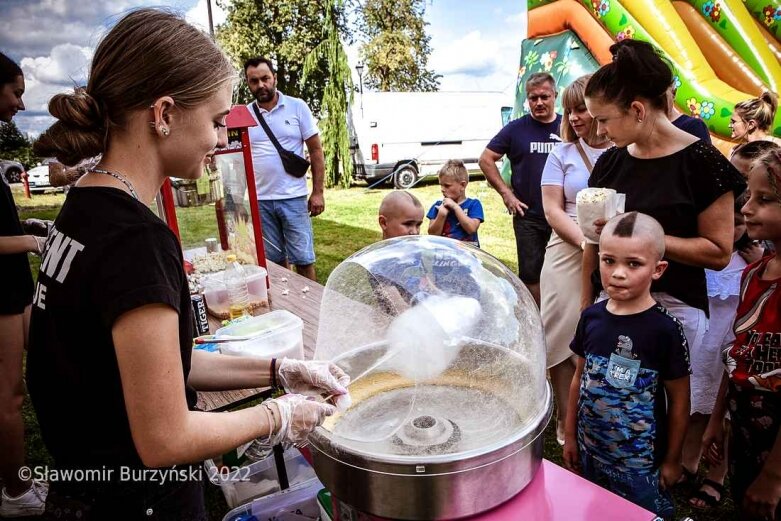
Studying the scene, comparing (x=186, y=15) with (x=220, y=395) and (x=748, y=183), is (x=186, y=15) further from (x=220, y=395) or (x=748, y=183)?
(x=748, y=183)

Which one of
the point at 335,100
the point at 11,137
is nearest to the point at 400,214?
the point at 11,137

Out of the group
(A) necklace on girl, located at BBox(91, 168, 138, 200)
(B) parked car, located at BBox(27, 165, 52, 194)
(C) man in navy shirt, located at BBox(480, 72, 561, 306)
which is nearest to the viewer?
(A) necklace on girl, located at BBox(91, 168, 138, 200)

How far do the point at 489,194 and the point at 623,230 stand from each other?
9.96 meters

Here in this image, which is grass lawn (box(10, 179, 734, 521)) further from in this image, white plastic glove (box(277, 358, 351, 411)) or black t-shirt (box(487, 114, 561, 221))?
black t-shirt (box(487, 114, 561, 221))

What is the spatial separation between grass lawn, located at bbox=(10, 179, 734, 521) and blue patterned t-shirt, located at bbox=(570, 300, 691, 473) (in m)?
0.87

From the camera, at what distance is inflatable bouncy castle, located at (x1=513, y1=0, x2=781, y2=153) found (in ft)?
17.0

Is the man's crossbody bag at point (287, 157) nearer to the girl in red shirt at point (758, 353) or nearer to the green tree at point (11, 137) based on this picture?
→ the green tree at point (11, 137)

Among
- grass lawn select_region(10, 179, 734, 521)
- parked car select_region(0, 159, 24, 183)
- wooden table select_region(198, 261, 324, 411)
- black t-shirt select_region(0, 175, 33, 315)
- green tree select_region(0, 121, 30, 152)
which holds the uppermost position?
green tree select_region(0, 121, 30, 152)

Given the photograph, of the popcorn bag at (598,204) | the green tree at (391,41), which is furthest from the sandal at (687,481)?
the green tree at (391,41)

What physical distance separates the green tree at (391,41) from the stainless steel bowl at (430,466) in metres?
20.9

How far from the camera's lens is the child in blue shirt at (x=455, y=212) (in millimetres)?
3590

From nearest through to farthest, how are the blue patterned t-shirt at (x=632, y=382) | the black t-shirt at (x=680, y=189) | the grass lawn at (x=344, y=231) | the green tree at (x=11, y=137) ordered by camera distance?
the blue patterned t-shirt at (x=632, y=382)
the black t-shirt at (x=680, y=189)
the grass lawn at (x=344, y=231)
the green tree at (x=11, y=137)

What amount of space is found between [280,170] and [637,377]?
11.3ft

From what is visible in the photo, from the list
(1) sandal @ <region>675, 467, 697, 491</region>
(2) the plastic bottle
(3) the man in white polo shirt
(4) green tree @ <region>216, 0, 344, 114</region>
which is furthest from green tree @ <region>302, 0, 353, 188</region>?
(1) sandal @ <region>675, 467, 697, 491</region>
